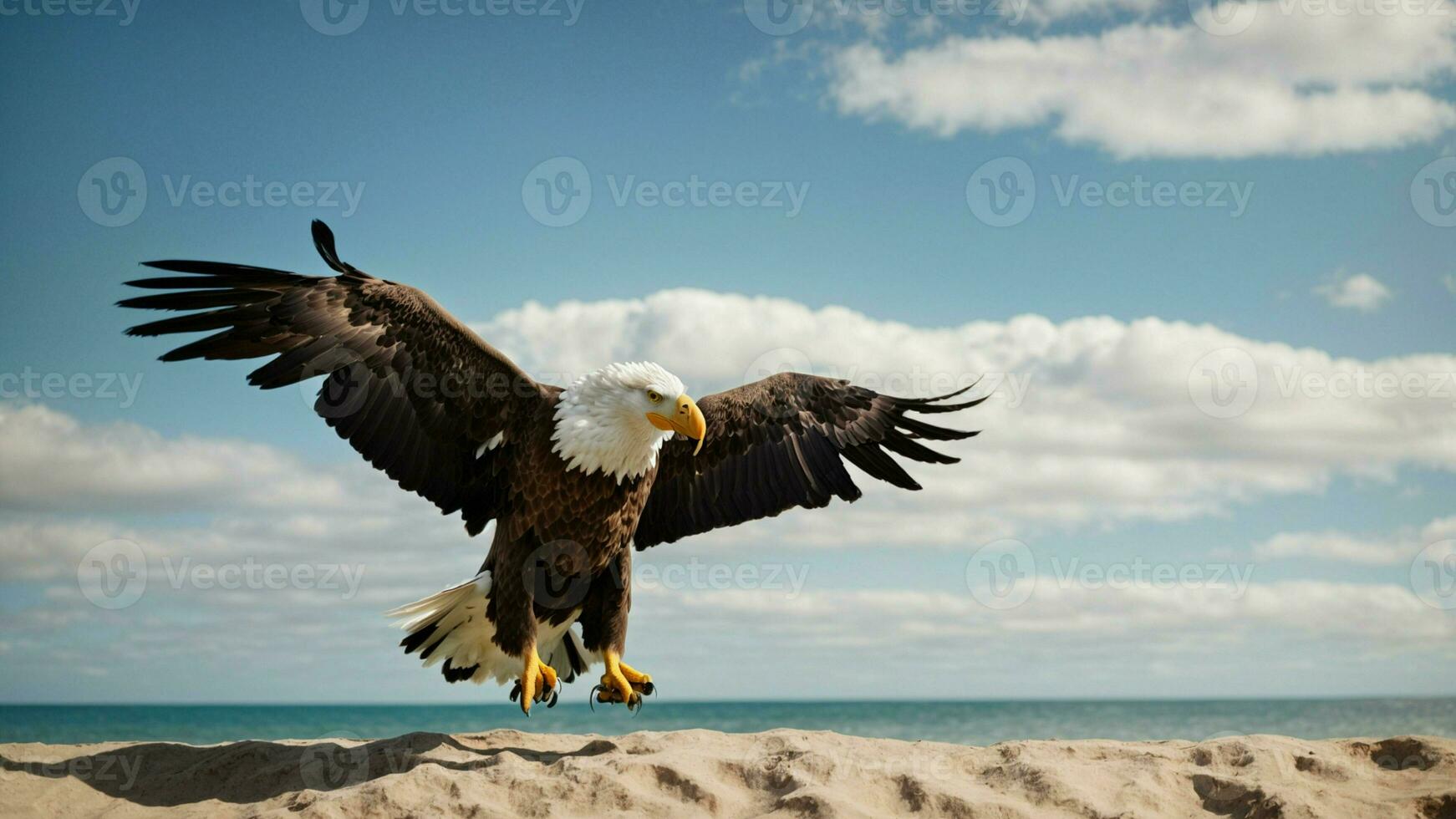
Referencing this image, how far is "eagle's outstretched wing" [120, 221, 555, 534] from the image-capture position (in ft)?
17.3

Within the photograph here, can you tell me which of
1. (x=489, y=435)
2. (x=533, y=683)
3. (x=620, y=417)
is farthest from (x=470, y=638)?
(x=620, y=417)

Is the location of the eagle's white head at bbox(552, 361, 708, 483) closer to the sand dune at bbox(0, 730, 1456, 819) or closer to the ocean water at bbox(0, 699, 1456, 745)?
the sand dune at bbox(0, 730, 1456, 819)

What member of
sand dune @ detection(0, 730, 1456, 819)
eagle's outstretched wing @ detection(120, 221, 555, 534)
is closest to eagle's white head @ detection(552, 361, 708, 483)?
eagle's outstretched wing @ detection(120, 221, 555, 534)

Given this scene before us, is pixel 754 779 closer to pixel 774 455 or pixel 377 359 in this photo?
pixel 774 455

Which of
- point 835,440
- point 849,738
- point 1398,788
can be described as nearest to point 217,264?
point 835,440

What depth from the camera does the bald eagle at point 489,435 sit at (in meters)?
5.30

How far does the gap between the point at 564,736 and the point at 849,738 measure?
1.65 metres

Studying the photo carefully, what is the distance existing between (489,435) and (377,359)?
72 cm

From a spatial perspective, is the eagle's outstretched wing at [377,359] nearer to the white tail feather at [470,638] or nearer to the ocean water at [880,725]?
the white tail feather at [470,638]

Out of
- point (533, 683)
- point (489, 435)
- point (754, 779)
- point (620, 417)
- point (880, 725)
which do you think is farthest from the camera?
point (880, 725)

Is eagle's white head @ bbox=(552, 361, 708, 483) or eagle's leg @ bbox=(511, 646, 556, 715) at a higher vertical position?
eagle's white head @ bbox=(552, 361, 708, 483)

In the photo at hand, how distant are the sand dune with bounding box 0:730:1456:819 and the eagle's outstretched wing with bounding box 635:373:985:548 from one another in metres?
1.48

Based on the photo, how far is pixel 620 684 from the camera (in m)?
5.77

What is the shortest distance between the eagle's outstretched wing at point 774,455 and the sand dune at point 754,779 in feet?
4.86
